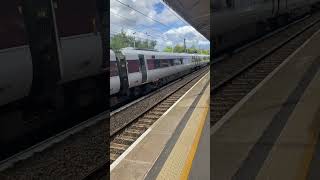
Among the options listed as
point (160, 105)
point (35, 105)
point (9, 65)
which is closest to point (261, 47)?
point (160, 105)

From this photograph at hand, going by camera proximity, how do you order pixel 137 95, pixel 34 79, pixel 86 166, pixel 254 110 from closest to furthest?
pixel 86 166, pixel 254 110, pixel 34 79, pixel 137 95

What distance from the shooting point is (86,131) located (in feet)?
34.2

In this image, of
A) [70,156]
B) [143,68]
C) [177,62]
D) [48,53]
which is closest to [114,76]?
[143,68]

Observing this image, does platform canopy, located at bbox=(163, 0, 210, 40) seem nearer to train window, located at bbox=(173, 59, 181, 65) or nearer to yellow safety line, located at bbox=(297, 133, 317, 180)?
train window, located at bbox=(173, 59, 181, 65)

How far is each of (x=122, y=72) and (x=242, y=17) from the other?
8.23m

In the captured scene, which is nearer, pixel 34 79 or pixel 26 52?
pixel 26 52

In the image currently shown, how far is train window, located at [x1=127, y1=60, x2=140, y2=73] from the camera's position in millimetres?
17292

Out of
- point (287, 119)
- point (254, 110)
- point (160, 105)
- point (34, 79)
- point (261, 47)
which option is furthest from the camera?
point (261, 47)

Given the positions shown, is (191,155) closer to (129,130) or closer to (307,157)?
(307,157)

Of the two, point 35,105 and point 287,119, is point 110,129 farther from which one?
point 287,119

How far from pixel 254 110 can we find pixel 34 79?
270 inches

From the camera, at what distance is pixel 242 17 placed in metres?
19.0

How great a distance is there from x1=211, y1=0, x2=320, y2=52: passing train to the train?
7806 millimetres

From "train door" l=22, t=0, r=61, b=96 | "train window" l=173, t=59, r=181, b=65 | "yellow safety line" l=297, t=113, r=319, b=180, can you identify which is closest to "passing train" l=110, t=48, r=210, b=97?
"train window" l=173, t=59, r=181, b=65
